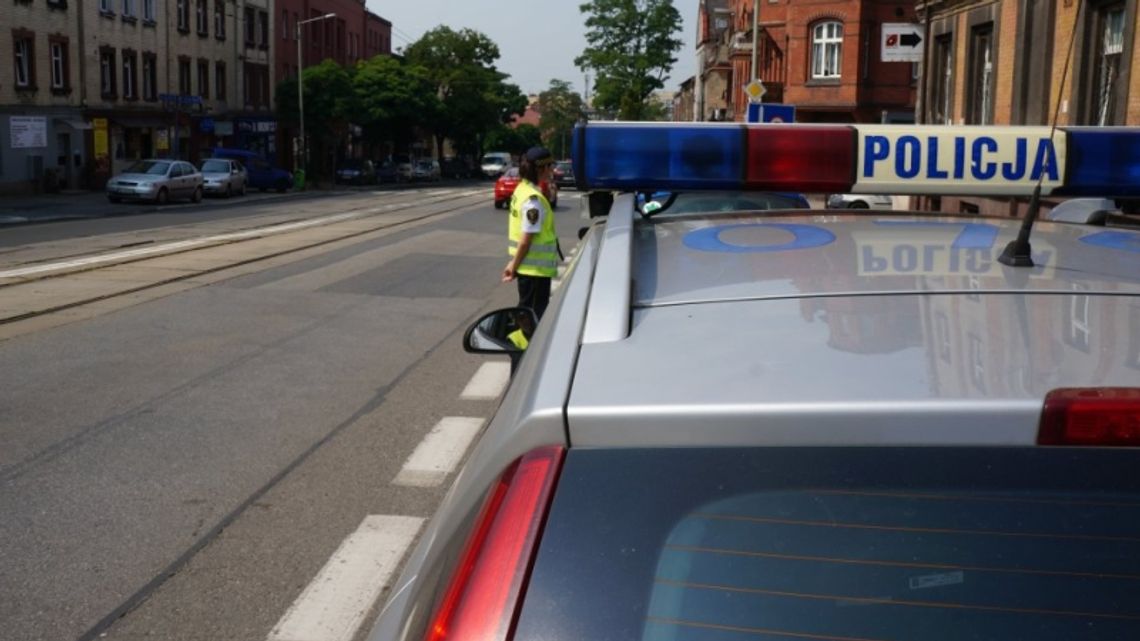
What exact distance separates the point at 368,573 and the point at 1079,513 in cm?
421

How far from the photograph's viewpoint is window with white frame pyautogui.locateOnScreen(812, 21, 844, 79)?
50.0 metres

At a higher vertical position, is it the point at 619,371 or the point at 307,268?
the point at 619,371

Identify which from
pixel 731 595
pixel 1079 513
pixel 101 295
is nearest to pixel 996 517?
pixel 1079 513

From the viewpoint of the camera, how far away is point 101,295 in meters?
14.2

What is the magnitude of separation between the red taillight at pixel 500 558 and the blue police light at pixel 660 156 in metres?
1.77

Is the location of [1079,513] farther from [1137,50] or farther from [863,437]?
[1137,50]

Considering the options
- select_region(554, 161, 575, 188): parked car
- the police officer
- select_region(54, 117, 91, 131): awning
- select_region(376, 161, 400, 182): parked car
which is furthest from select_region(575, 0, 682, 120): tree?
the police officer

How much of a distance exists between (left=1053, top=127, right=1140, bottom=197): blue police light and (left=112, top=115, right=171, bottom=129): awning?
49.6 meters

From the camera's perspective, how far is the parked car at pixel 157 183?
4006 centimetres

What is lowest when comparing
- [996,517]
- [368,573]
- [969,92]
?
[368,573]

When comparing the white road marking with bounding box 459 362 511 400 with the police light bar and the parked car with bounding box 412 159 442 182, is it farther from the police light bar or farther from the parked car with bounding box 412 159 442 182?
the parked car with bounding box 412 159 442 182

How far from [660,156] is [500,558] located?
6.37 feet

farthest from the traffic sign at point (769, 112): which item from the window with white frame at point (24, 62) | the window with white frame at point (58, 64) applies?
the window with white frame at point (58, 64)

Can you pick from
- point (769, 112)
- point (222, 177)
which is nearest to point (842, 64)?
point (222, 177)
